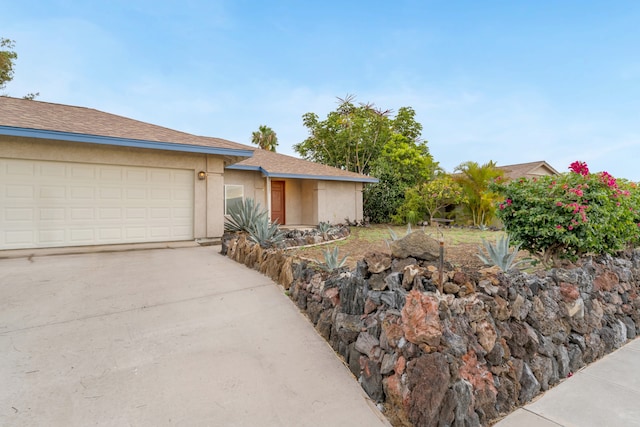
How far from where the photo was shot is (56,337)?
125 inches

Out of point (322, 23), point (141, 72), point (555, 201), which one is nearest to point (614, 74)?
point (555, 201)

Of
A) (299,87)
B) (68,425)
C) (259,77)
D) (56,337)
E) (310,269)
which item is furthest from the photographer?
(299,87)

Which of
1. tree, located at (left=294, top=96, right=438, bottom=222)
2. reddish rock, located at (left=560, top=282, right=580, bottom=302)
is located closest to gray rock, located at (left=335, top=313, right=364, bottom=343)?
reddish rock, located at (left=560, top=282, right=580, bottom=302)

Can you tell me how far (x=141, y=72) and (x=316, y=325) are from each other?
1288 centimetres

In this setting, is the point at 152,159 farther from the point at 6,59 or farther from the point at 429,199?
the point at 6,59

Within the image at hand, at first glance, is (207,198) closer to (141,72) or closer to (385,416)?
(141,72)

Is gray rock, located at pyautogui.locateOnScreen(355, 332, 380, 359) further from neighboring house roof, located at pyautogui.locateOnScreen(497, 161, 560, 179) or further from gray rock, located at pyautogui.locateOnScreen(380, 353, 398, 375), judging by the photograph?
neighboring house roof, located at pyautogui.locateOnScreen(497, 161, 560, 179)

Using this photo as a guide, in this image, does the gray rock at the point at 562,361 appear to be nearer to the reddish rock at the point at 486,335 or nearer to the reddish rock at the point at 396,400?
the reddish rock at the point at 486,335

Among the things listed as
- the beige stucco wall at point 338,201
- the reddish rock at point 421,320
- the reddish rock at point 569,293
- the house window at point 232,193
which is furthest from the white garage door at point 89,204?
the reddish rock at point 569,293

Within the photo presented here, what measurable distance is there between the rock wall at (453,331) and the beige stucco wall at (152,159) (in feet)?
19.0

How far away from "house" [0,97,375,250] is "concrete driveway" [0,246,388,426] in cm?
294

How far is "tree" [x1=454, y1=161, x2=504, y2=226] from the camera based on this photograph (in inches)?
599

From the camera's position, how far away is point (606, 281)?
181 inches

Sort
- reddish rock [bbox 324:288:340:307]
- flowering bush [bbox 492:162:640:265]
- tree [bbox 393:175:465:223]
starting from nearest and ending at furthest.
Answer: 1. reddish rock [bbox 324:288:340:307]
2. flowering bush [bbox 492:162:640:265]
3. tree [bbox 393:175:465:223]
